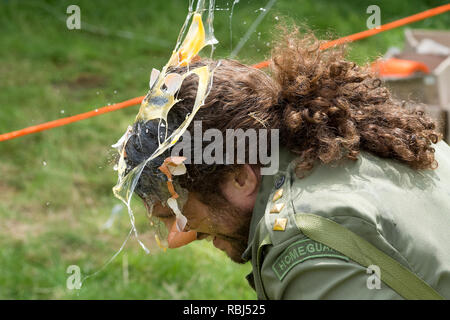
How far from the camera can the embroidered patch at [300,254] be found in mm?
1363

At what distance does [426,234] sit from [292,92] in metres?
0.46

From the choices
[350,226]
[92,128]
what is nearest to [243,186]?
[350,226]

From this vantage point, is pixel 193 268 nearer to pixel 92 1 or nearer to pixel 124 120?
pixel 124 120

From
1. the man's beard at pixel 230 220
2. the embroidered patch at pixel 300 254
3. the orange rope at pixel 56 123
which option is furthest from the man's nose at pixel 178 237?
the orange rope at pixel 56 123

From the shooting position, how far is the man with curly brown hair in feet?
4.51

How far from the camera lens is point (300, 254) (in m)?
1.38

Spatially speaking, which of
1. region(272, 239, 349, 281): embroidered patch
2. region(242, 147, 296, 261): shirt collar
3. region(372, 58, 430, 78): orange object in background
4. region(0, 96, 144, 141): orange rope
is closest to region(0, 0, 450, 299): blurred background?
region(372, 58, 430, 78): orange object in background

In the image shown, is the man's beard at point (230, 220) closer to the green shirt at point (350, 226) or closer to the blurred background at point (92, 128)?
the green shirt at point (350, 226)

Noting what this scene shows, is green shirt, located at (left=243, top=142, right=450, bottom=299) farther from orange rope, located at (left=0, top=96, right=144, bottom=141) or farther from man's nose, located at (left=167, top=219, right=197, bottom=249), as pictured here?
orange rope, located at (left=0, top=96, right=144, bottom=141)

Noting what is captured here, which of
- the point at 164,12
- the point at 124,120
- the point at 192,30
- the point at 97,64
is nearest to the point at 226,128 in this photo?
the point at 192,30

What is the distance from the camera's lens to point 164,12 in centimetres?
619

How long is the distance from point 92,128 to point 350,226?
10.9 ft

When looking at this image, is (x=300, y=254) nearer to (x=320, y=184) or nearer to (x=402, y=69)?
(x=320, y=184)

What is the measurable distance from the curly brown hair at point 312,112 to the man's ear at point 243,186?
0.03m
